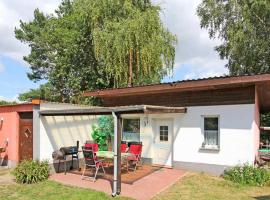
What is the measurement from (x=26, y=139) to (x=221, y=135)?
8069mm

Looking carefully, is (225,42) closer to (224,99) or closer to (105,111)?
(224,99)

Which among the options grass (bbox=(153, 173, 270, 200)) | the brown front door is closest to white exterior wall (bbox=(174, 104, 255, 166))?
grass (bbox=(153, 173, 270, 200))

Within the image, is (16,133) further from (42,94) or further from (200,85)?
(42,94)

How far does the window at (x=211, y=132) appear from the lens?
38.6 ft

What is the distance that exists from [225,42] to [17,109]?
50.4ft

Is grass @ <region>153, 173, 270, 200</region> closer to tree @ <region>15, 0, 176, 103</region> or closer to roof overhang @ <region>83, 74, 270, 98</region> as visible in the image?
roof overhang @ <region>83, 74, 270, 98</region>

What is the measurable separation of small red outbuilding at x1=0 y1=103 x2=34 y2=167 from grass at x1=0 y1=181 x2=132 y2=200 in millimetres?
2552

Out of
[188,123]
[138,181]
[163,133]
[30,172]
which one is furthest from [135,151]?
[30,172]

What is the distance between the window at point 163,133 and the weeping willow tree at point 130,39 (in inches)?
268

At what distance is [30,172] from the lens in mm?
10609

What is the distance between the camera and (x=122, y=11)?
66.8ft

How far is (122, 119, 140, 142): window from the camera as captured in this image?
14.4 meters

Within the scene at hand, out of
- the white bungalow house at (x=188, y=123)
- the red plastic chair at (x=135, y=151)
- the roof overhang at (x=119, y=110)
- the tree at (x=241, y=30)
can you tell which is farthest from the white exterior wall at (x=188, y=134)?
the tree at (x=241, y=30)

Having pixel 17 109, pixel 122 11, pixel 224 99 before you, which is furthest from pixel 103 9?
pixel 224 99
